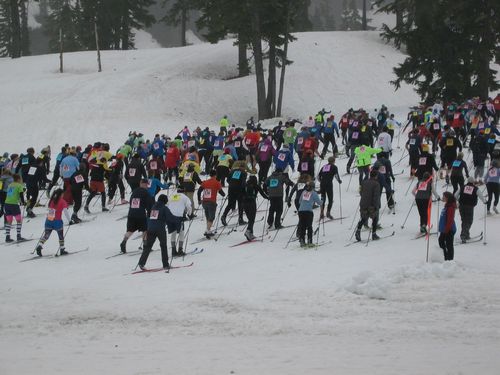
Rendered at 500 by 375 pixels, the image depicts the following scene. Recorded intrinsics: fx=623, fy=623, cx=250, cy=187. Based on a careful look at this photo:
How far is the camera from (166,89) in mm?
43000

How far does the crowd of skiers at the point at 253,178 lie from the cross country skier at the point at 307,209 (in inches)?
0.9

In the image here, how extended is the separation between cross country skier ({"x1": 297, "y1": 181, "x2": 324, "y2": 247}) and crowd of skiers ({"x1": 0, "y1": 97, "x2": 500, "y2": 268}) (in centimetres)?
2

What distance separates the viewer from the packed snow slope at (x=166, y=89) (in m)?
37.1

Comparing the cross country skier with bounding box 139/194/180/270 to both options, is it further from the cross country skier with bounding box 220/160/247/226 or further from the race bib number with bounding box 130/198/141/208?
the cross country skier with bounding box 220/160/247/226

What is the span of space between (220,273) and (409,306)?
4.14m

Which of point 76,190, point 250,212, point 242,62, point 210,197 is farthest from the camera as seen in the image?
point 242,62

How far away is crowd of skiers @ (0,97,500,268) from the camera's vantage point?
1445 cm

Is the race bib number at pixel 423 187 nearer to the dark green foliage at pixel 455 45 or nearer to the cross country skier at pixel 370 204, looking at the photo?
the cross country skier at pixel 370 204

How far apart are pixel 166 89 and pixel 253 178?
2856cm

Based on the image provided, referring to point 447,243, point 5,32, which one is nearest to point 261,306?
point 447,243

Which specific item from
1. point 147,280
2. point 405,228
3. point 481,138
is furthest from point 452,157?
point 147,280

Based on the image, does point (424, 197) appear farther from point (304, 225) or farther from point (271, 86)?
point (271, 86)

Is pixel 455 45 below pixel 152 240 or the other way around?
the other way around

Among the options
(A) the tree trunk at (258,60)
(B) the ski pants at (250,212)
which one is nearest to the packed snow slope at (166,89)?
(A) the tree trunk at (258,60)
